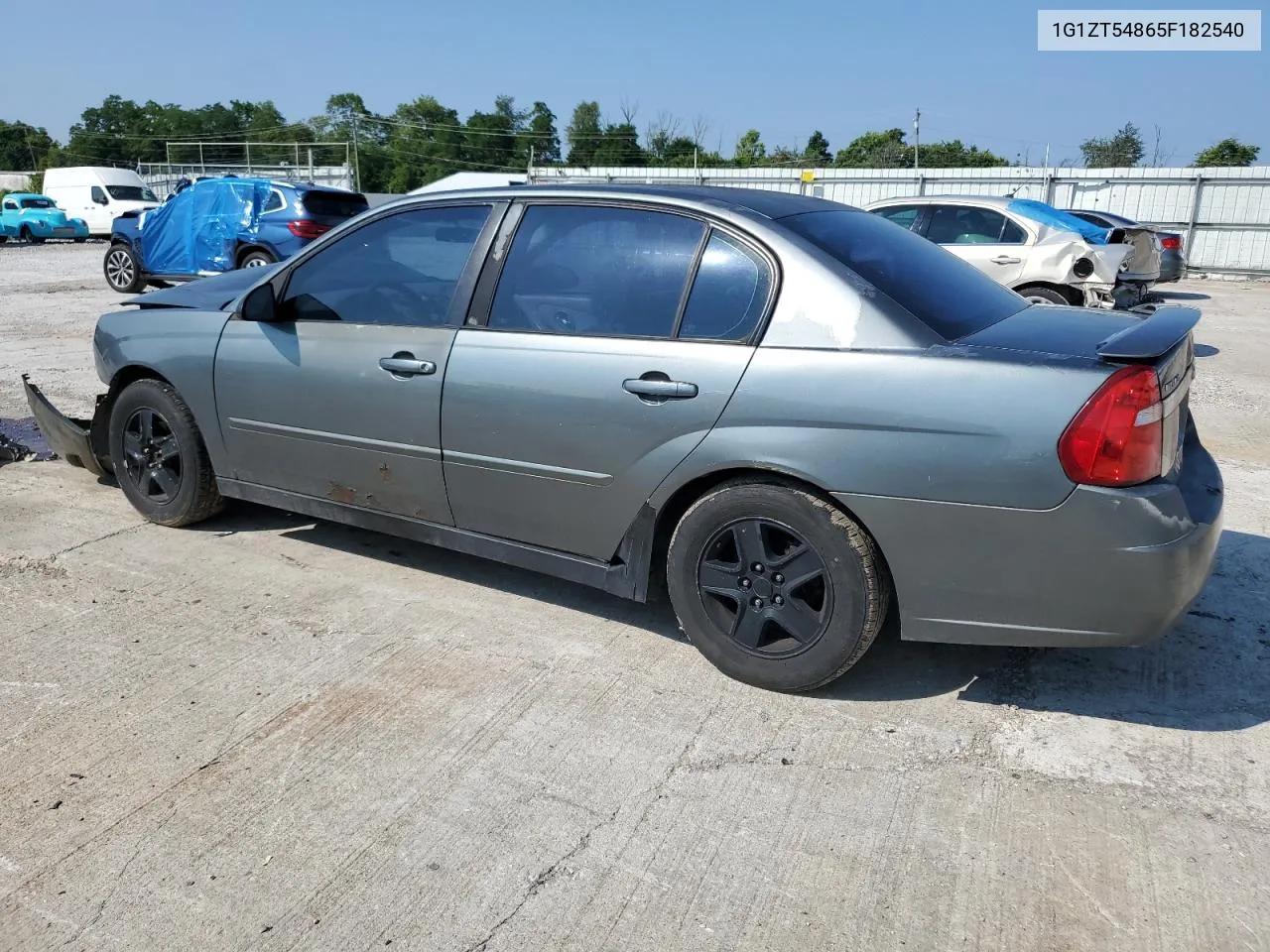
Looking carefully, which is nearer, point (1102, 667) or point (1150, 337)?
point (1150, 337)

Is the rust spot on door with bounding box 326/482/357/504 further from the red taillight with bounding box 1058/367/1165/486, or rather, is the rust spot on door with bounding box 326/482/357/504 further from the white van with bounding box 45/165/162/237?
the white van with bounding box 45/165/162/237

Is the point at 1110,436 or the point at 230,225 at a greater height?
the point at 230,225

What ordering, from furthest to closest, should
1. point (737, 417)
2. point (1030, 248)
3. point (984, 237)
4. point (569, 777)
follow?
point (984, 237) < point (1030, 248) < point (737, 417) < point (569, 777)

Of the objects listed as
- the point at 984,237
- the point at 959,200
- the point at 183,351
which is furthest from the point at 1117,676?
the point at 959,200

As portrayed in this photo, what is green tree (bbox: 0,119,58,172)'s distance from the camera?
73.1 meters

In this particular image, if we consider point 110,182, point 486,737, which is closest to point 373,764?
point 486,737

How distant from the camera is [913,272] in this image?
3.52 metres

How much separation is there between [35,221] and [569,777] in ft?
108

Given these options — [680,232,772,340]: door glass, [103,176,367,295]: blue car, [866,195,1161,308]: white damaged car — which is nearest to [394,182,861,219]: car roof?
[680,232,772,340]: door glass

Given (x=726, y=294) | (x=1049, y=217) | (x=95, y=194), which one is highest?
(x=95, y=194)

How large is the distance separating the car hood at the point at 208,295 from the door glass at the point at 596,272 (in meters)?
1.42

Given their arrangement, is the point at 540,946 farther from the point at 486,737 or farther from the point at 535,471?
the point at 535,471

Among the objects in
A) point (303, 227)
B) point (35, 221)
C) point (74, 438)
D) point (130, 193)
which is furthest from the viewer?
point (130, 193)

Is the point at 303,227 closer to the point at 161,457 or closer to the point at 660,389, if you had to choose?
the point at 161,457
